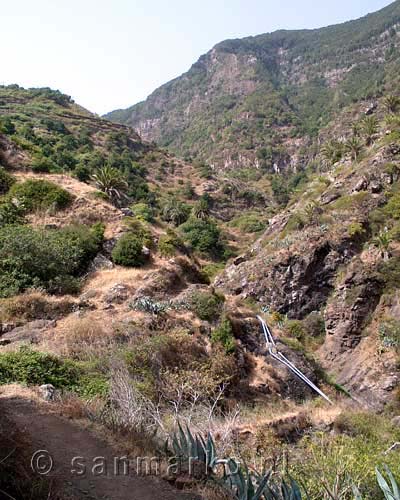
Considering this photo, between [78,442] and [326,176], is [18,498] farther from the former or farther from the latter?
[326,176]

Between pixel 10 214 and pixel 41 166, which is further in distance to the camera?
pixel 41 166

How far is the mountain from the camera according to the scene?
124 meters

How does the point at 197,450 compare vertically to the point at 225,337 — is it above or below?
above

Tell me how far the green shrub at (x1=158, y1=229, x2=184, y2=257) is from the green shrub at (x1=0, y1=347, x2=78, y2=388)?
11230 mm

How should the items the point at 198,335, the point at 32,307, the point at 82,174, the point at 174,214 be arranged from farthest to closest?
the point at 174,214
the point at 82,174
the point at 198,335
the point at 32,307

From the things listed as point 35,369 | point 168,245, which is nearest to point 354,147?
point 168,245

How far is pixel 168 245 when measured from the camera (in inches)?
941

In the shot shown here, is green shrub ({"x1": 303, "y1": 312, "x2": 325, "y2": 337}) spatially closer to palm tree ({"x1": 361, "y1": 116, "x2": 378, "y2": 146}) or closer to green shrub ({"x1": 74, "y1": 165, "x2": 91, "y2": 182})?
palm tree ({"x1": 361, "y1": 116, "x2": 378, "y2": 146})

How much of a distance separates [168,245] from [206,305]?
198 inches

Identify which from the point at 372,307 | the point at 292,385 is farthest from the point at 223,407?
the point at 372,307

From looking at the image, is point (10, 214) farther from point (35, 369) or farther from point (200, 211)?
point (200, 211)

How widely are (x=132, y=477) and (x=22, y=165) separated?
81.7 ft

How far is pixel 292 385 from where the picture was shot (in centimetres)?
2002

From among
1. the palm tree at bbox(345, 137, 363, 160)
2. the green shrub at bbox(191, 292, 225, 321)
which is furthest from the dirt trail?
the palm tree at bbox(345, 137, 363, 160)
